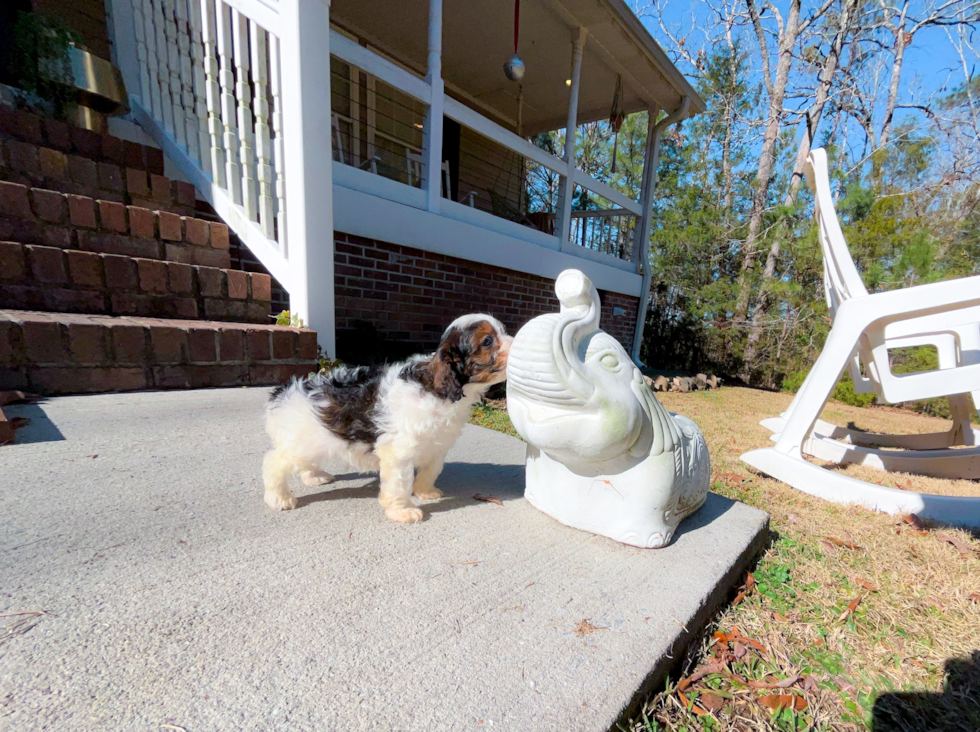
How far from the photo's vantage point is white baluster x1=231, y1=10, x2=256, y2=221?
3.35 metres

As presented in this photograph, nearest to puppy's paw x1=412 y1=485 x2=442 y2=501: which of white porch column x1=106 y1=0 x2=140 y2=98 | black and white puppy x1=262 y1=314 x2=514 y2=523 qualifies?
black and white puppy x1=262 y1=314 x2=514 y2=523

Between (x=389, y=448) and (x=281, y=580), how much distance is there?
0.54 m

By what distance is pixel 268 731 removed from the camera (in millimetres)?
800

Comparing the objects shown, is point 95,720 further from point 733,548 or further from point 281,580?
point 733,548

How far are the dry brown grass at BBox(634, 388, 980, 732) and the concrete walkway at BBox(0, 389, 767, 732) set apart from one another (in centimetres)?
17

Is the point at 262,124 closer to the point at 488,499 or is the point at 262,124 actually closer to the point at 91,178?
the point at 91,178

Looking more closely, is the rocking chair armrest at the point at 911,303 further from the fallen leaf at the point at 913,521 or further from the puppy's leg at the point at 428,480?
the puppy's leg at the point at 428,480

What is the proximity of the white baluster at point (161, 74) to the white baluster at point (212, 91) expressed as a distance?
0.79 meters

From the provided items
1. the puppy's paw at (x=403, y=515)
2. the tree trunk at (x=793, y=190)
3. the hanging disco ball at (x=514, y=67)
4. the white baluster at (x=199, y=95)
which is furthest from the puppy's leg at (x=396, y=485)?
the tree trunk at (x=793, y=190)

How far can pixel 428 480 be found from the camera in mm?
1900

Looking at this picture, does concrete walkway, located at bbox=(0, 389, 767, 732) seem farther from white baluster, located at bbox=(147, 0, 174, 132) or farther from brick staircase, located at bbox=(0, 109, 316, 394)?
white baluster, located at bbox=(147, 0, 174, 132)

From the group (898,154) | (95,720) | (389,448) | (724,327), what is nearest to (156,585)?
(95,720)

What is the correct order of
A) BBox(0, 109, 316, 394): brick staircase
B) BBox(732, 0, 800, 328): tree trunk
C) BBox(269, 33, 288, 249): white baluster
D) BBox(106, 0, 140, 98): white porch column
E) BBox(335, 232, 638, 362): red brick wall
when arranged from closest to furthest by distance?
BBox(0, 109, 316, 394): brick staircase, BBox(269, 33, 288, 249): white baluster, BBox(335, 232, 638, 362): red brick wall, BBox(106, 0, 140, 98): white porch column, BBox(732, 0, 800, 328): tree trunk

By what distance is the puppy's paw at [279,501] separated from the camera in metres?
1.69
